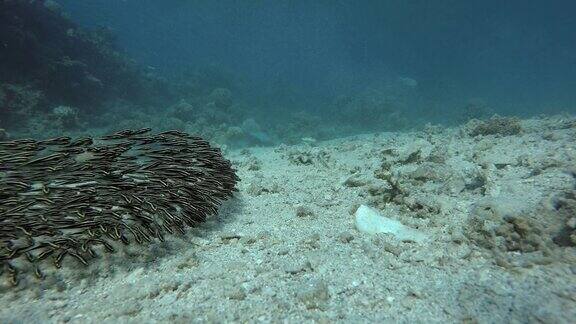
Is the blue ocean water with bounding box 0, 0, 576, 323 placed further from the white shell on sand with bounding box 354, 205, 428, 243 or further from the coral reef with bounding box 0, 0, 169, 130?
the coral reef with bounding box 0, 0, 169, 130

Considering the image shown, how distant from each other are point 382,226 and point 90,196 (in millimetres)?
3546

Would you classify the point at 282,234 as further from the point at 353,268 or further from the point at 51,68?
the point at 51,68

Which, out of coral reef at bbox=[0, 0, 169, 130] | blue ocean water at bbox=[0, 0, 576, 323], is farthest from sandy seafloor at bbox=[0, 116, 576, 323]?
coral reef at bbox=[0, 0, 169, 130]

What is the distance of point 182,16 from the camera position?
355 feet

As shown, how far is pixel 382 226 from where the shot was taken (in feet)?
16.5

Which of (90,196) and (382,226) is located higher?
(382,226)

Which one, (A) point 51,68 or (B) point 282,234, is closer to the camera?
(B) point 282,234

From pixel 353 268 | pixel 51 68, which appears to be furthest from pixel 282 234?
pixel 51 68

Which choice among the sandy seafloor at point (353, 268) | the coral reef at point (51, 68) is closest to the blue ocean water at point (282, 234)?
the sandy seafloor at point (353, 268)

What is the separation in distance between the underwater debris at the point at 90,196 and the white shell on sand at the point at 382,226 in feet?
6.59

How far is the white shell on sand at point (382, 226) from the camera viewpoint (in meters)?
4.70

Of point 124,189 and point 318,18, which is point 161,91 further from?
point 318,18

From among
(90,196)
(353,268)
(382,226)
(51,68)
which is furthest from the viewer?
(51,68)

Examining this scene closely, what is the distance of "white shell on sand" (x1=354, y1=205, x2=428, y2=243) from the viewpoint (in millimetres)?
4703
